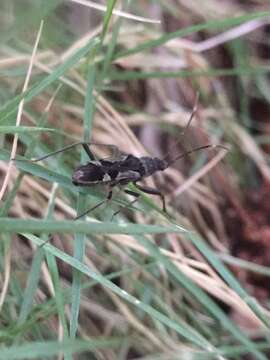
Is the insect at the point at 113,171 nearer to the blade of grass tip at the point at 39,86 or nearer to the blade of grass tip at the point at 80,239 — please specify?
the blade of grass tip at the point at 80,239

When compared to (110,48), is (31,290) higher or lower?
lower

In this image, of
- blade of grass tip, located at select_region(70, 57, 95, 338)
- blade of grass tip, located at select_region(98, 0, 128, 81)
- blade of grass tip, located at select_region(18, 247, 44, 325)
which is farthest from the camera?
blade of grass tip, located at select_region(98, 0, 128, 81)

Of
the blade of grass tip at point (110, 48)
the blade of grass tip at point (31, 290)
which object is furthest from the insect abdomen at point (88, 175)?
the blade of grass tip at point (110, 48)

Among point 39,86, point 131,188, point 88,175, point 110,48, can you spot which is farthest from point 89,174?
point 110,48

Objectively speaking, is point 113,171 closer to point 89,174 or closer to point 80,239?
point 89,174

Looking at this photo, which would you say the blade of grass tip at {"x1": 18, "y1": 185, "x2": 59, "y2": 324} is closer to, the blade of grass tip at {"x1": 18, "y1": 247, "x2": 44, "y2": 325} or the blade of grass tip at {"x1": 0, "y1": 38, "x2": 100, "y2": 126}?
the blade of grass tip at {"x1": 18, "y1": 247, "x2": 44, "y2": 325}

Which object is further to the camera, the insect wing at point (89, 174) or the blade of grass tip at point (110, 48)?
the blade of grass tip at point (110, 48)

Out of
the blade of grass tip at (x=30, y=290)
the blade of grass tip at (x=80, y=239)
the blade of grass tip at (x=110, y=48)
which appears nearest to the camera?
the blade of grass tip at (x=80, y=239)

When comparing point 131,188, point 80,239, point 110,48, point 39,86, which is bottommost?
point 80,239

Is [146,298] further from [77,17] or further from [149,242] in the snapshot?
[77,17]

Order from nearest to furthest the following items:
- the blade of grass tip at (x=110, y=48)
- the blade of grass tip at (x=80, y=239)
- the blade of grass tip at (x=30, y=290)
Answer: the blade of grass tip at (x=80, y=239) < the blade of grass tip at (x=30, y=290) < the blade of grass tip at (x=110, y=48)

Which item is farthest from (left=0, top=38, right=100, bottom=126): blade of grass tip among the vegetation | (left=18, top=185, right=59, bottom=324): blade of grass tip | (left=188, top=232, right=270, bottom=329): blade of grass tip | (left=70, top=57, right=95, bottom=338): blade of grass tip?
(left=188, top=232, right=270, bottom=329): blade of grass tip
